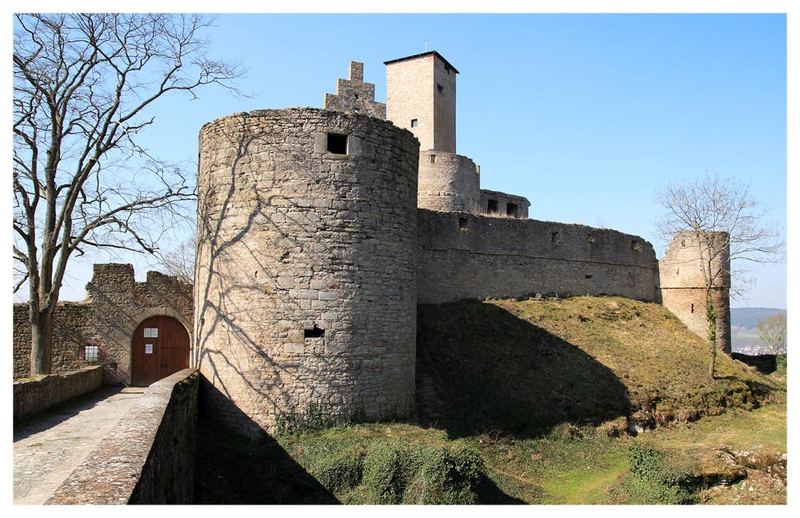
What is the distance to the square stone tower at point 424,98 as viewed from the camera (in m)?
36.0

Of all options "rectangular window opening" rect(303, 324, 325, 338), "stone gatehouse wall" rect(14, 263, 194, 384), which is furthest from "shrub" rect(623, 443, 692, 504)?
"stone gatehouse wall" rect(14, 263, 194, 384)

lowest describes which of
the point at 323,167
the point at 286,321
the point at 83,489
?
the point at 83,489

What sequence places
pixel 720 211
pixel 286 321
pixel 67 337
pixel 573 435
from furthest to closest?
pixel 720 211 < pixel 67 337 < pixel 573 435 < pixel 286 321

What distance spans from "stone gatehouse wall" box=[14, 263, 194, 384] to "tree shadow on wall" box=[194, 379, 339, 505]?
8.98 metres

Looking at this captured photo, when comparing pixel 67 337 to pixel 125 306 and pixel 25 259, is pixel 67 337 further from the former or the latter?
pixel 25 259

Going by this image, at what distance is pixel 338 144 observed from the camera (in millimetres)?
12617

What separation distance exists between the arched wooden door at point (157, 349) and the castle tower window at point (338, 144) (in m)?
10.5

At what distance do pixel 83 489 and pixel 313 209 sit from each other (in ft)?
24.3

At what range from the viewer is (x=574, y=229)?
83.9ft

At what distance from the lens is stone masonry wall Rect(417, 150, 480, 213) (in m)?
31.6

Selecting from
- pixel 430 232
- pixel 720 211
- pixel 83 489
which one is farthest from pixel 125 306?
pixel 720 211

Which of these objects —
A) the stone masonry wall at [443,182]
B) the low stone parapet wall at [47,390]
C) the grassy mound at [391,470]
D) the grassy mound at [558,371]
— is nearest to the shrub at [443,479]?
the grassy mound at [391,470]

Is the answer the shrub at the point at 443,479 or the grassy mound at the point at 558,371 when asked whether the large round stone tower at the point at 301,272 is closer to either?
the shrub at the point at 443,479

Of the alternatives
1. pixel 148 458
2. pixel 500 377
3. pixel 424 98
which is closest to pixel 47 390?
pixel 148 458
